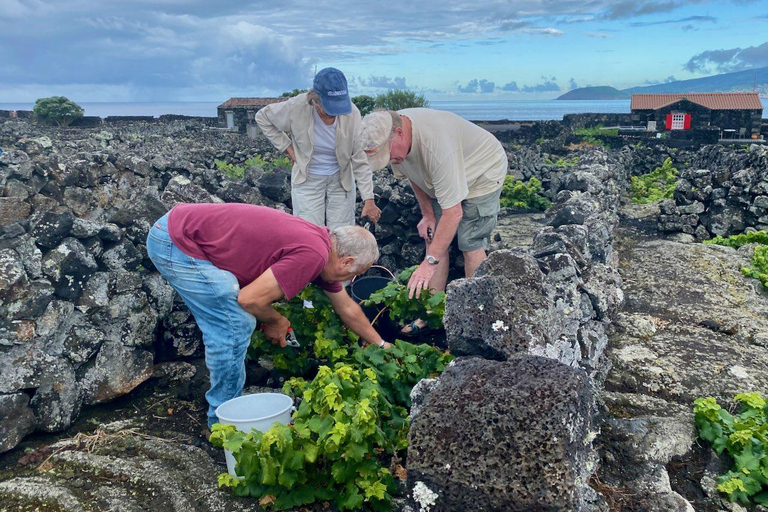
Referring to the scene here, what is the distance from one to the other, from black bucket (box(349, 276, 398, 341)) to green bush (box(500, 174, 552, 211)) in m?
5.39

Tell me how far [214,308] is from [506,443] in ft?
7.86

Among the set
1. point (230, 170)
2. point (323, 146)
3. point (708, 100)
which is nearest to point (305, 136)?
point (323, 146)

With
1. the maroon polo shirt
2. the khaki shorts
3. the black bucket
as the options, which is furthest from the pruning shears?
the khaki shorts

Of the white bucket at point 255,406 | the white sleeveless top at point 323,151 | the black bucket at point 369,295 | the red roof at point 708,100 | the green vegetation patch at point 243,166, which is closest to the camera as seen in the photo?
the white bucket at point 255,406

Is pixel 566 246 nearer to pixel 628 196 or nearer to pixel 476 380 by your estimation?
pixel 476 380

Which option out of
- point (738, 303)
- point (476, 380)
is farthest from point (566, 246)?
point (738, 303)

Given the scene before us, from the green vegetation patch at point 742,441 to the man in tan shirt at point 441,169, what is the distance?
224 cm

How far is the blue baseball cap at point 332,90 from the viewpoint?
581 cm

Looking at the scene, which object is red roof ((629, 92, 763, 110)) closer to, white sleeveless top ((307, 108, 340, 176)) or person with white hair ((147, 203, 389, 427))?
white sleeveless top ((307, 108, 340, 176))

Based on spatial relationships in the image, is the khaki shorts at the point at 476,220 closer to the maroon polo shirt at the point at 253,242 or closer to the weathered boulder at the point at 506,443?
the maroon polo shirt at the point at 253,242

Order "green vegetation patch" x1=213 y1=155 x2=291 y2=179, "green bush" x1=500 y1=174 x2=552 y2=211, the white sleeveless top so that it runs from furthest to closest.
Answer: "green vegetation patch" x1=213 y1=155 x2=291 y2=179, "green bush" x1=500 y1=174 x2=552 y2=211, the white sleeveless top

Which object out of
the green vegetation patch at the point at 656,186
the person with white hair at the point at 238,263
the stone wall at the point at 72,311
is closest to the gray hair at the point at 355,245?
the person with white hair at the point at 238,263

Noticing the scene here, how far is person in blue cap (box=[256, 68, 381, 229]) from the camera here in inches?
234

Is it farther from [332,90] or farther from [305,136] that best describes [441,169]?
[305,136]
